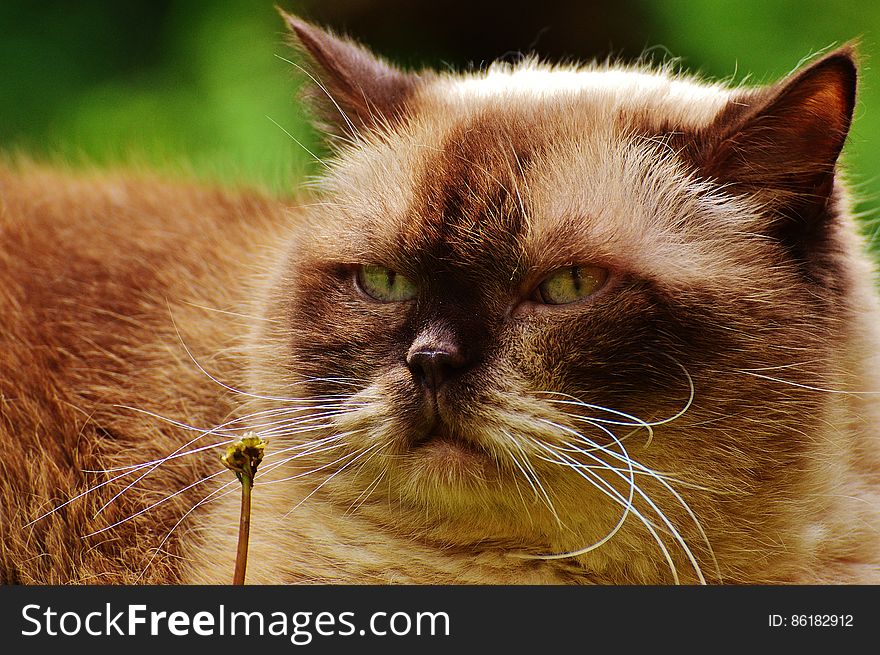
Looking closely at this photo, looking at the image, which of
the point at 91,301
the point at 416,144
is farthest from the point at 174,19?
the point at 416,144

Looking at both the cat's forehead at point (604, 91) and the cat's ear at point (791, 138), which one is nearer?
the cat's ear at point (791, 138)

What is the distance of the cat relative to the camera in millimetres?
1146

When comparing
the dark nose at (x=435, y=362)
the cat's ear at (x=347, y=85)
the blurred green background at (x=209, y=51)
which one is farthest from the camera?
the blurred green background at (x=209, y=51)

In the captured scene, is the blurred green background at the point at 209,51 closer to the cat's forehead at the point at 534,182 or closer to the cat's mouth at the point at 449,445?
the cat's forehead at the point at 534,182

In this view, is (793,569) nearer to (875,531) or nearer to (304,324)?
(875,531)

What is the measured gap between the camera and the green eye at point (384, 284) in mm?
1250

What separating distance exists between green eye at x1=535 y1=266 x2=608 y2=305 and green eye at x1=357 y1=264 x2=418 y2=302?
17 cm

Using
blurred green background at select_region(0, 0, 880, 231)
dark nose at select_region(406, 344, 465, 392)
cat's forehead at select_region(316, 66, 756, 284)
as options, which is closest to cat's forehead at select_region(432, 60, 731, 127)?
cat's forehead at select_region(316, 66, 756, 284)

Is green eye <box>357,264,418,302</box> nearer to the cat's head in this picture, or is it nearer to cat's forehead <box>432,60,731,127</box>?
the cat's head

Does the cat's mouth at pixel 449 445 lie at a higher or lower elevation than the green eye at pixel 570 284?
lower

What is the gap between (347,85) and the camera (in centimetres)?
150

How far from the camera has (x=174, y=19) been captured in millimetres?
2762

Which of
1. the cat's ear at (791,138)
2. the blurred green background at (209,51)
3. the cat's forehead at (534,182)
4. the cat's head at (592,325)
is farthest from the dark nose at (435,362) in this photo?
the blurred green background at (209,51)

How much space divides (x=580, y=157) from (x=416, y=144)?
25cm
